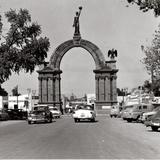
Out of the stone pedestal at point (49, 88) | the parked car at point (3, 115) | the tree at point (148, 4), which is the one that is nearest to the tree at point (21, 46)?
the parked car at point (3, 115)

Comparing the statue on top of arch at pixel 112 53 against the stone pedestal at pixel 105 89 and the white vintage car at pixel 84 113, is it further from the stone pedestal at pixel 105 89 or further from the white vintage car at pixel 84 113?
the white vintage car at pixel 84 113

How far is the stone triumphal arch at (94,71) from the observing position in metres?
88.0

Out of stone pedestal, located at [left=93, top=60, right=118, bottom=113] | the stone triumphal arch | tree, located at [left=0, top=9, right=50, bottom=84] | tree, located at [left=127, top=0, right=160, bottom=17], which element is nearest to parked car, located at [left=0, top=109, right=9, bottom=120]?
tree, located at [left=0, top=9, right=50, bottom=84]

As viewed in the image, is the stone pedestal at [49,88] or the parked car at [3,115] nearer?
the parked car at [3,115]

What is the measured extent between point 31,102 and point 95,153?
98.2m

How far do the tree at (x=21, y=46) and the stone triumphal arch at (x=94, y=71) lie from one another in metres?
20.2

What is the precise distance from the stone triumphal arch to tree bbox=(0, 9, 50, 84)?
66.1ft

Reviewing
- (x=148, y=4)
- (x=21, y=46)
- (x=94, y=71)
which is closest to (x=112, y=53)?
(x=94, y=71)

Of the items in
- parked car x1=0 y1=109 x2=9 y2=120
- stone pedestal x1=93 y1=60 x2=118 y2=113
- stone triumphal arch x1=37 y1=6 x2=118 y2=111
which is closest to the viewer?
parked car x1=0 y1=109 x2=9 y2=120

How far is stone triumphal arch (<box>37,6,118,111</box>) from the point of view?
88000mm

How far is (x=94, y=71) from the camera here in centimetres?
8944

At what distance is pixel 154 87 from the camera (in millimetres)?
62812

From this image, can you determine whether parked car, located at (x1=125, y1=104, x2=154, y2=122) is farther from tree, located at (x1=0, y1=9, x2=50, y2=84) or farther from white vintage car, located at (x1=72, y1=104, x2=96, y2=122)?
tree, located at (x1=0, y1=9, x2=50, y2=84)

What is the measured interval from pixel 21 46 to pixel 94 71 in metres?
23.8
